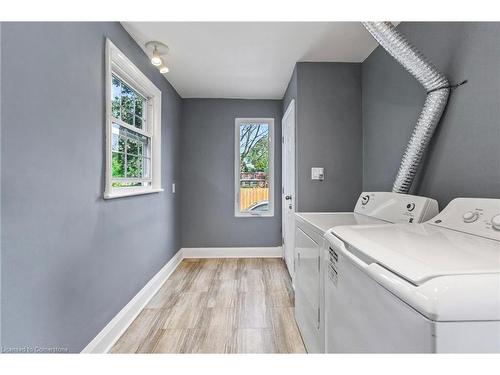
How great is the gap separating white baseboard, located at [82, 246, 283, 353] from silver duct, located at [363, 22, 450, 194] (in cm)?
231

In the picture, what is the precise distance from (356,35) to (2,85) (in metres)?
2.29

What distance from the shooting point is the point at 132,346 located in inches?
62.4

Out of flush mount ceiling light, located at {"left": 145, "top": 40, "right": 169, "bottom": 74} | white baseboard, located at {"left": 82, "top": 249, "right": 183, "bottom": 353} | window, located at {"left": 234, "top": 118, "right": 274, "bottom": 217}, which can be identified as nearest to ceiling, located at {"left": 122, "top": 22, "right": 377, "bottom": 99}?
flush mount ceiling light, located at {"left": 145, "top": 40, "right": 169, "bottom": 74}

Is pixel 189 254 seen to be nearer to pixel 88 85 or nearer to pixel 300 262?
pixel 300 262

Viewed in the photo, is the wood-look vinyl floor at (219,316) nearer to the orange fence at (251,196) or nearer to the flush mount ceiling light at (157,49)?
the orange fence at (251,196)

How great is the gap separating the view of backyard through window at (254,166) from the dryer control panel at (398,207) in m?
1.81

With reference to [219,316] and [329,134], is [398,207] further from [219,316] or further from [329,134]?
[219,316]

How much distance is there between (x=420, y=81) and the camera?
55.2 inches

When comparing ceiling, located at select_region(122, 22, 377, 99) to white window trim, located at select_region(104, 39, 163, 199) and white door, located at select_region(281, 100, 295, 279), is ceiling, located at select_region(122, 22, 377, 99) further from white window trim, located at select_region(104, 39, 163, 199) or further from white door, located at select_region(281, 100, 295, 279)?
white door, located at select_region(281, 100, 295, 279)

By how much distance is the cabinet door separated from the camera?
52.7 inches

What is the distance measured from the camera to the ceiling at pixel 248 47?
1.80 meters

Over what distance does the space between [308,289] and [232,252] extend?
6.92ft
